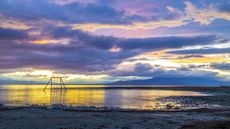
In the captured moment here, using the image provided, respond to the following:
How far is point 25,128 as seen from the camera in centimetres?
2958

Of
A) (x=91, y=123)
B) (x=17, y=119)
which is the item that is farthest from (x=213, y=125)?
(x=17, y=119)

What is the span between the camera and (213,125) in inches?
1089

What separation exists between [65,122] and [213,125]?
13331 mm

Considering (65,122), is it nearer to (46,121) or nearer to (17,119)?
(46,121)

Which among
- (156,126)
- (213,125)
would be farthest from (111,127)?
(213,125)

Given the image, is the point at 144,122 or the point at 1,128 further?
the point at 144,122

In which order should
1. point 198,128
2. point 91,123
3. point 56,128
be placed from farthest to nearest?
1. point 91,123
2. point 56,128
3. point 198,128

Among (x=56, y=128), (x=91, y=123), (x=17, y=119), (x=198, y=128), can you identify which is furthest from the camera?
(x=17, y=119)

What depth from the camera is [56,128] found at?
96.6 ft

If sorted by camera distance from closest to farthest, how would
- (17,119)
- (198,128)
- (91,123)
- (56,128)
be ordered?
(198,128), (56,128), (91,123), (17,119)

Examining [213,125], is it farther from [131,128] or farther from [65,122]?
[65,122]

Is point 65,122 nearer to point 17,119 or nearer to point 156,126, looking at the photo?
point 17,119

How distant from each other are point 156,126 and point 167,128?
5.09 feet

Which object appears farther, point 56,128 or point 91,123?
point 91,123
